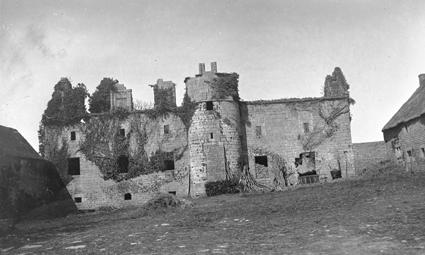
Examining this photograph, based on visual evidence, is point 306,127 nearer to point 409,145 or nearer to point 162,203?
point 409,145

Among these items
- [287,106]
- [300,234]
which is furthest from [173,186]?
[300,234]

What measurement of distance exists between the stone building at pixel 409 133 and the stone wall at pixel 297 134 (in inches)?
133

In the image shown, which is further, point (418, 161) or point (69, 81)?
point (69, 81)

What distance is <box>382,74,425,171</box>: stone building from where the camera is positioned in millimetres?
28797

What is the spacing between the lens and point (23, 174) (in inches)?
987

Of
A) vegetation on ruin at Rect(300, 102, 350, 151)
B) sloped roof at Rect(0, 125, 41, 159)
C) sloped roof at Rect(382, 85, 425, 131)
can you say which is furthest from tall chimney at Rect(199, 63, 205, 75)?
sloped roof at Rect(382, 85, 425, 131)

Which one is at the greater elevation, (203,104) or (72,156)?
(203,104)

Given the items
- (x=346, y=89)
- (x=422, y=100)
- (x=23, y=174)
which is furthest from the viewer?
(x=346, y=89)

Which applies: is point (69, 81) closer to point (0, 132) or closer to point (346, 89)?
point (0, 132)

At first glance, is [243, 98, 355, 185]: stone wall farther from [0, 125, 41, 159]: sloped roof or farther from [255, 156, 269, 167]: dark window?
[0, 125, 41, 159]: sloped roof

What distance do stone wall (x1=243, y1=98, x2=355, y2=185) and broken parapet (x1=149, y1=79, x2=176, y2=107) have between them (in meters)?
5.56

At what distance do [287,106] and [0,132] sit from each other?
1964 cm

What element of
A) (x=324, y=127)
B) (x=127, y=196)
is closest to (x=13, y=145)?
(x=127, y=196)

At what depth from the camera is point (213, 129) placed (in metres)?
31.5
